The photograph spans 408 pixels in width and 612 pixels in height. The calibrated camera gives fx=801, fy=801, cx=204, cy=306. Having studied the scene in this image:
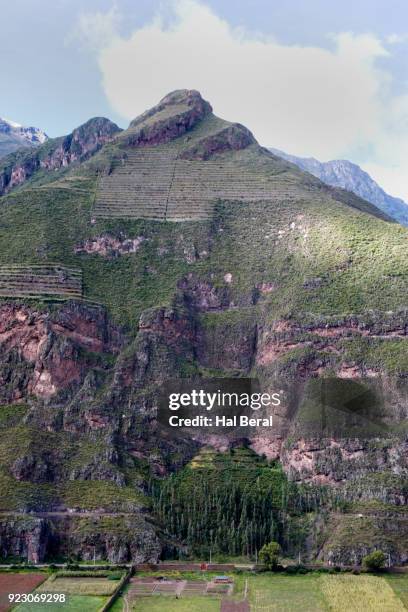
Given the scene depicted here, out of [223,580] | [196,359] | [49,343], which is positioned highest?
[49,343]

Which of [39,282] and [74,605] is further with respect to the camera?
[39,282]

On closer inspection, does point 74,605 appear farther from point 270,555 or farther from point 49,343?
point 49,343

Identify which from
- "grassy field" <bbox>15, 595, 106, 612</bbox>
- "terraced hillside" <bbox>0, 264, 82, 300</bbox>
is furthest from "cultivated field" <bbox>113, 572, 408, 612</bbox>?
"terraced hillside" <bbox>0, 264, 82, 300</bbox>

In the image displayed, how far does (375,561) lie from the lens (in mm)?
69625

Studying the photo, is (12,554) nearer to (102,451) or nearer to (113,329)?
(102,451)

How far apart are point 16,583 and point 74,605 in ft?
26.9

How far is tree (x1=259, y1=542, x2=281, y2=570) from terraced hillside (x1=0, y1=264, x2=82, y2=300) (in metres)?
43.7

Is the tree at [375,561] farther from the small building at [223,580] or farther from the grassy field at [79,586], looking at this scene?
the grassy field at [79,586]

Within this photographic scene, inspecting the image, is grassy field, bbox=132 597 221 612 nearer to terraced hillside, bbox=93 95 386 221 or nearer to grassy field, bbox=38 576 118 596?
grassy field, bbox=38 576 118 596

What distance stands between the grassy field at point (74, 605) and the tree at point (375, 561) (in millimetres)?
23328

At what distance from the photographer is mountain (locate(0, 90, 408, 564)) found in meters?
79.7

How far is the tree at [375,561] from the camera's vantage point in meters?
69.7

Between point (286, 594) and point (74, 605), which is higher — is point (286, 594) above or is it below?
above

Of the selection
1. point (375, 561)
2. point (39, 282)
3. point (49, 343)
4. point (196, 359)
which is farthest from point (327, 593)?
point (39, 282)
